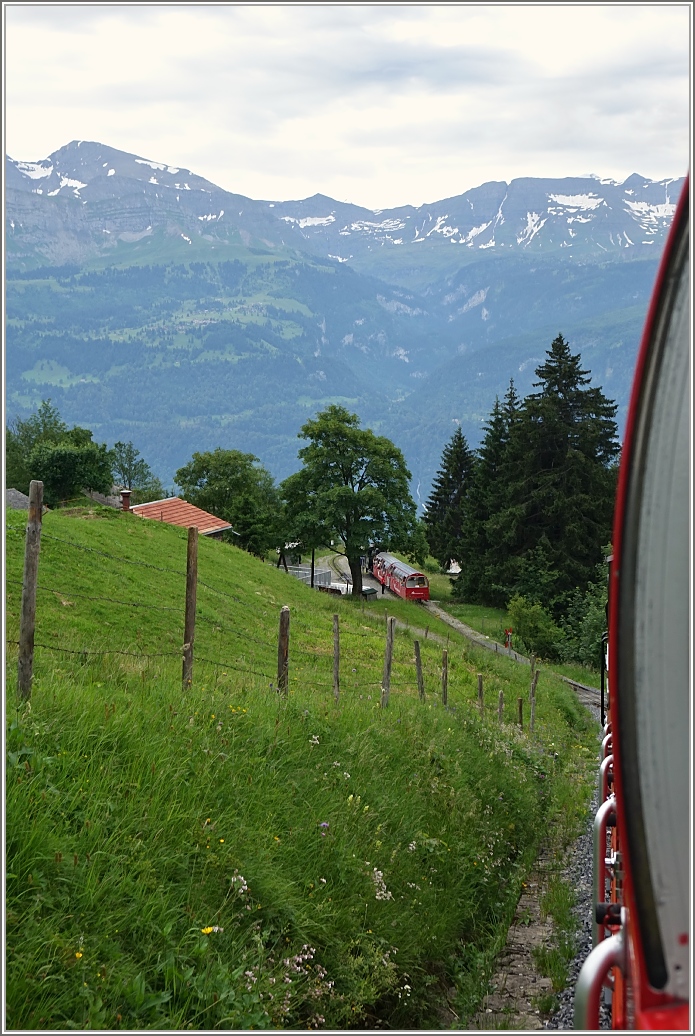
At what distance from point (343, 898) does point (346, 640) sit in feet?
64.6

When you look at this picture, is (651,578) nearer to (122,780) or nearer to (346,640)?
(122,780)

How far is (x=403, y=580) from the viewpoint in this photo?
64.0 meters

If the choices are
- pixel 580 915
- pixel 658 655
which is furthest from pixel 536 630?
pixel 658 655

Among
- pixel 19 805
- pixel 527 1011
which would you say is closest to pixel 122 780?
pixel 19 805

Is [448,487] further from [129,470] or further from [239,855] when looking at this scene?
[239,855]

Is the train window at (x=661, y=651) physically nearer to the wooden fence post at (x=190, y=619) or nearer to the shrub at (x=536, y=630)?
the wooden fence post at (x=190, y=619)

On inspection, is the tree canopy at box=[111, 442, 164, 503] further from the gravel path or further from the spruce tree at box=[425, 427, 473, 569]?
the gravel path

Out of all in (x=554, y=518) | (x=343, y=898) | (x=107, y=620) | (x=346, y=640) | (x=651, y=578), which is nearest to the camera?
(x=651, y=578)

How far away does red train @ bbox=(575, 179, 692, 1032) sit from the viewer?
5.88ft

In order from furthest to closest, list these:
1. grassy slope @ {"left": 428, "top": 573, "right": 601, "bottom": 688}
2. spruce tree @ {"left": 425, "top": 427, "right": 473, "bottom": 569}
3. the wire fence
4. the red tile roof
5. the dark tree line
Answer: spruce tree @ {"left": 425, "top": 427, "right": 473, "bottom": 569}
the dark tree line
the red tile roof
grassy slope @ {"left": 428, "top": 573, "right": 601, "bottom": 688}
the wire fence

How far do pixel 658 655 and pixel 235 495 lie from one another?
73415 millimetres

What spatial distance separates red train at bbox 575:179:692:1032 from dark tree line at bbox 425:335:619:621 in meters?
54.0

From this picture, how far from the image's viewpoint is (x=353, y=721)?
31.7 ft

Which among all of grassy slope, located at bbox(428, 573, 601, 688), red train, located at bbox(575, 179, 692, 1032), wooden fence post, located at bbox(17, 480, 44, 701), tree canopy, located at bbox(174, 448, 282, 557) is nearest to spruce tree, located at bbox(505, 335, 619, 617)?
grassy slope, located at bbox(428, 573, 601, 688)
